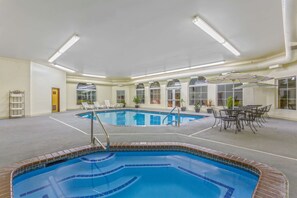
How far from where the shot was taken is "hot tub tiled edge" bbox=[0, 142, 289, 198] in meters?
2.10

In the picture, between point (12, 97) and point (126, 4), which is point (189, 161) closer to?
point (126, 4)

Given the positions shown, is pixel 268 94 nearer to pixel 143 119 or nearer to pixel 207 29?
pixel 207 29

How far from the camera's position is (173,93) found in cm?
→ 1421

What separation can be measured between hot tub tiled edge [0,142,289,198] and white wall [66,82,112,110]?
12.0 meters

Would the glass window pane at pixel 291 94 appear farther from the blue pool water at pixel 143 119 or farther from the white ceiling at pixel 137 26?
the blue pool water at pixel 143 119

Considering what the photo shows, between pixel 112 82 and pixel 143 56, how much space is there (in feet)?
31.7

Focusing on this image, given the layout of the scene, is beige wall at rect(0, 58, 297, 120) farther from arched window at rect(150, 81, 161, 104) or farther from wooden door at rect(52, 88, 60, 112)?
arched window at rect(150, 81, 161, 104)

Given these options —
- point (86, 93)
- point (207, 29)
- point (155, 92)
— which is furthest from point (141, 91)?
point (207, 29)

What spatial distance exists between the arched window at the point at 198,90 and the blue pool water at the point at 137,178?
9253 millimetres

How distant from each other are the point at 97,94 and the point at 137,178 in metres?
14.4

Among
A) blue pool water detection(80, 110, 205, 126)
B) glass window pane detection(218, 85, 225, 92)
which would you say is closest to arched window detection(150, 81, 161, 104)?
blue pool water detection(80, 110, 205, 126)

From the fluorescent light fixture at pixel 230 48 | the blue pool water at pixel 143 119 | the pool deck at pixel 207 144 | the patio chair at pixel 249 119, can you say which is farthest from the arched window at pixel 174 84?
the pool deck at pixel 207 144

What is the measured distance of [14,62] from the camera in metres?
8.89

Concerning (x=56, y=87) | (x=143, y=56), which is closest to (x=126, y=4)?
(x=143, y=56)
